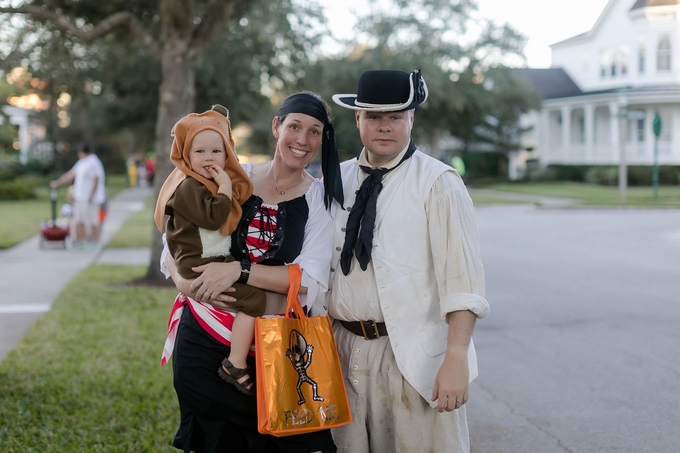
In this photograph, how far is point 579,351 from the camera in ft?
23.3

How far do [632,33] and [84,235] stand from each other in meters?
29.4

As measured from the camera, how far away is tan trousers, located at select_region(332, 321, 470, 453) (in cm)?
305

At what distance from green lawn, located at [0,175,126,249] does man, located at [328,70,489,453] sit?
45.1 feet

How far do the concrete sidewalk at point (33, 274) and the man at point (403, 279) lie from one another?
16.3 ft

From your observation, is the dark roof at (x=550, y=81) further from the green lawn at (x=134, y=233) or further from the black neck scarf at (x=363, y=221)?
the black neck scarf at (x=363, y=221)

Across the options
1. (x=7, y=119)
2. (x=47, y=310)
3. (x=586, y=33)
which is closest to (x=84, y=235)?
(x=47, y=310)

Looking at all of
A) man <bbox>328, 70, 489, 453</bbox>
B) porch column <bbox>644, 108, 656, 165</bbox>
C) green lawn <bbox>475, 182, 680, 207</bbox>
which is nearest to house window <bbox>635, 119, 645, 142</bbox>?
porch column <bbox>644, 108, 656, 165</bbox>

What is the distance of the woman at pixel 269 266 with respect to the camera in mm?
3053

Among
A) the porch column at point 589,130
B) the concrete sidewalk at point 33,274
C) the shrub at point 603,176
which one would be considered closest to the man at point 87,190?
the concrete sidewalk at point 33,274

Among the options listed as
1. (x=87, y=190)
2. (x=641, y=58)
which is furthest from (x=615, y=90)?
(x=87, y=190)

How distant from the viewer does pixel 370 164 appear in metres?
3.19

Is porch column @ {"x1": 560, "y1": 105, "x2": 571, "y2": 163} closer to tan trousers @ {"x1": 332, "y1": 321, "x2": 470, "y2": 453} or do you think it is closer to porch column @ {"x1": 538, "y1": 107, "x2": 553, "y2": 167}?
porch column @ {"x1": 538, "y1": 107, "x2": 553, "y2": 167}

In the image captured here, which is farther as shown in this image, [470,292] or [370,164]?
[370,164]

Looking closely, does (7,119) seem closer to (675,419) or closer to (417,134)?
(417,134)
